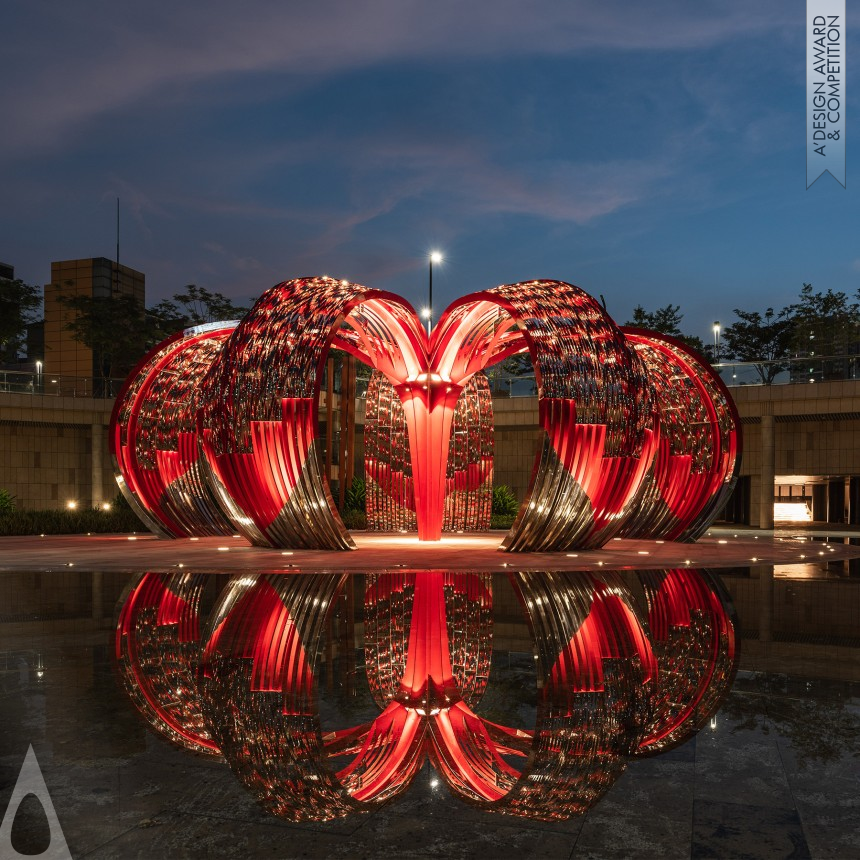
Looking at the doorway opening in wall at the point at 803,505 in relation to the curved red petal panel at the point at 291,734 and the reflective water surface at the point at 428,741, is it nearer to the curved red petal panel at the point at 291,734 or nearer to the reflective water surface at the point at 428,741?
the reflective water surface at the point at 428,741

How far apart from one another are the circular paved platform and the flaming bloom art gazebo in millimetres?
630

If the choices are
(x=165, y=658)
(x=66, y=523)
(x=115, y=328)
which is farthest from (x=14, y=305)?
(x=165, y=658)

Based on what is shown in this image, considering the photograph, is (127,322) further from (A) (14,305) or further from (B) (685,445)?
(B) (685,445)

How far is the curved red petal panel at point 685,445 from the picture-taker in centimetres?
1869

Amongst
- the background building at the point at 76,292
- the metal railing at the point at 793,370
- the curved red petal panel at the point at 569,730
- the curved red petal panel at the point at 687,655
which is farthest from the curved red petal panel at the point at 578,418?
the background building at the point at 76,292

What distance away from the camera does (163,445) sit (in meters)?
20.1

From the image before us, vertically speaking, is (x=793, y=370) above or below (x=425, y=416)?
above

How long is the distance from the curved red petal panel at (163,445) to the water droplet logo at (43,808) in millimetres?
16178

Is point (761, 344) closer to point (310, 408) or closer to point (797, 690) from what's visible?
point (310, 408)

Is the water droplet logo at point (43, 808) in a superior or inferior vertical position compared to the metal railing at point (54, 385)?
inferior

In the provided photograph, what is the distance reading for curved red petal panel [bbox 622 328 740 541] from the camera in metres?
18.7

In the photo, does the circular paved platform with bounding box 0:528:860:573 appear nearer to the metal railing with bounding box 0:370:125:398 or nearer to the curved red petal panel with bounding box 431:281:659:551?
the curved red petal panel with bounding box 431:281:659:551

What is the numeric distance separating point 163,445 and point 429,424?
20.5ft

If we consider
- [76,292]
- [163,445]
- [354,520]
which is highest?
[76,292]
